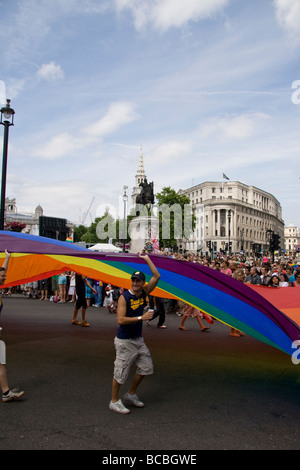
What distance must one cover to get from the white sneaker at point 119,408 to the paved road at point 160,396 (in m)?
0.06

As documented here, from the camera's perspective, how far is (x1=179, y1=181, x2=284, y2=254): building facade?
11662 cm

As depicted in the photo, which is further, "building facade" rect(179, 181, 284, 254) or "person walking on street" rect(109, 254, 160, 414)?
"building facade" rect(179, 181, 284, 254)

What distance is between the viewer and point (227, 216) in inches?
4690

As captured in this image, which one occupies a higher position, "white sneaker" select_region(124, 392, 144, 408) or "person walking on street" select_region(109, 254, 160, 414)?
"person walking on street" select_region(109, 254, 160, 414)

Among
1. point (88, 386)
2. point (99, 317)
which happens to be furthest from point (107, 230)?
point (88, 386)

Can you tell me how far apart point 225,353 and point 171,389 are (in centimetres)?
272

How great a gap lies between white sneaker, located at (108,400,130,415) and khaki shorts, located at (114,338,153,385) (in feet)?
0.97

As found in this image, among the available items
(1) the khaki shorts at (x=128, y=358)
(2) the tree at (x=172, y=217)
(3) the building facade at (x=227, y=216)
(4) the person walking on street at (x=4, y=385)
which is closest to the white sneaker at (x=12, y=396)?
(4) the person walking on street at (x=4, y=385)

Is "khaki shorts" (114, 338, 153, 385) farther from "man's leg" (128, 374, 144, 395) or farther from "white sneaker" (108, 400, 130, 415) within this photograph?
"white sneaker" (108, 400, 130, 415)

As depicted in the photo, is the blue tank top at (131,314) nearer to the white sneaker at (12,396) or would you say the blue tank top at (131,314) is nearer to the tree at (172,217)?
the white sneaker at (12,396)

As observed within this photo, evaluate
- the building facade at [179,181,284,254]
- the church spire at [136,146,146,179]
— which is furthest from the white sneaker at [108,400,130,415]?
the church spire at [136,146,146,179]

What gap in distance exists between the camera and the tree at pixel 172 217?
245 feet

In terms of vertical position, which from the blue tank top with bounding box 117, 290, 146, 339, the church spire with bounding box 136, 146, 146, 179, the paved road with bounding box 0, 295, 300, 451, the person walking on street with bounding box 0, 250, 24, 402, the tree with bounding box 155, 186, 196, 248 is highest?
the church spire with bounding box 136, 146, 146, 179
